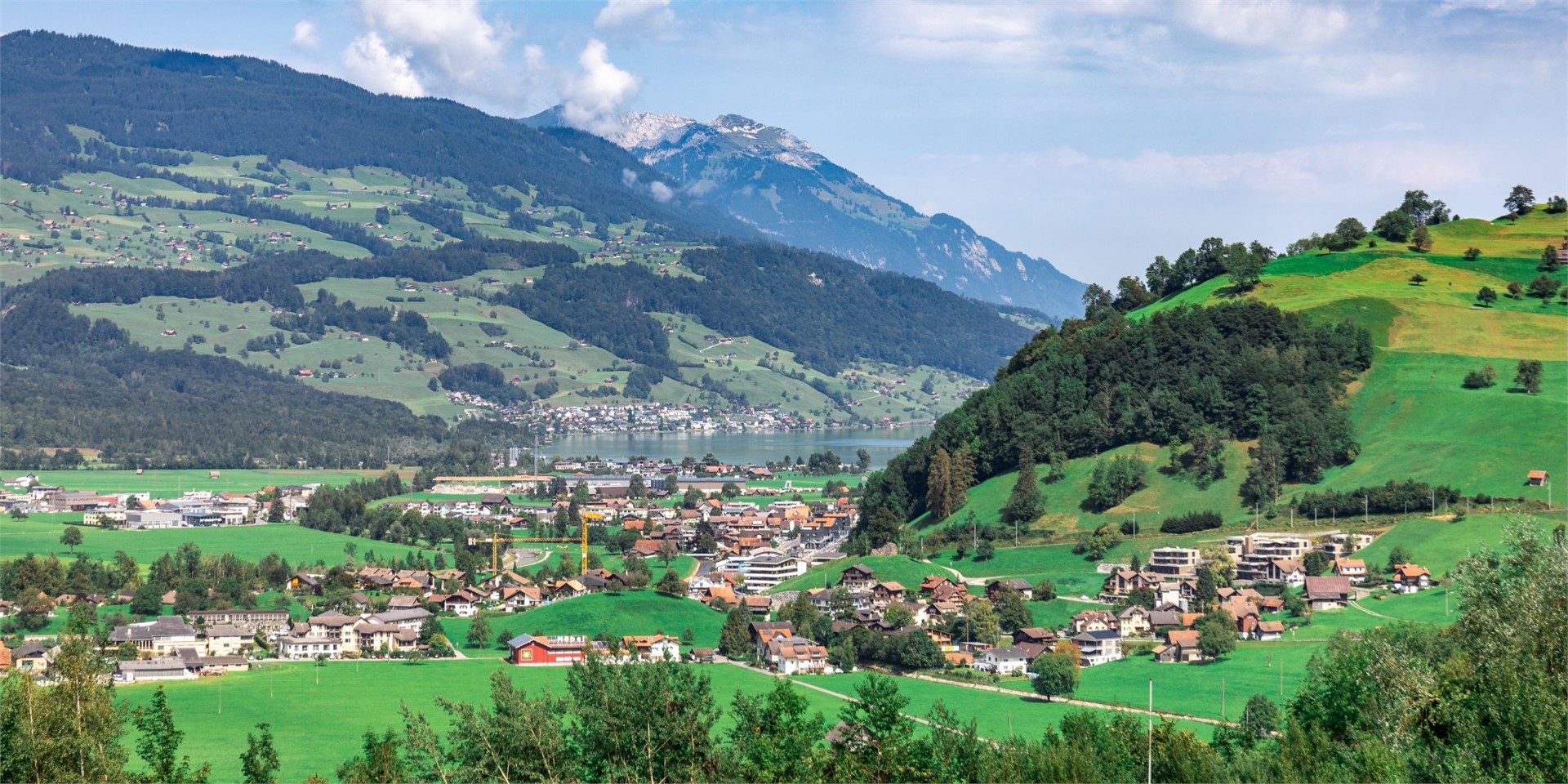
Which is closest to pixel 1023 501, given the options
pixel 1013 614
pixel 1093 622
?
pixel 1013 614

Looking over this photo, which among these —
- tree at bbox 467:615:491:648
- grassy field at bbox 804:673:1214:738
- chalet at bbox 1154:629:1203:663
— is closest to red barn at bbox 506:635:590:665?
tree at bbox 467:615:491:648

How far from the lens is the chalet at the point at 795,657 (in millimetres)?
49344

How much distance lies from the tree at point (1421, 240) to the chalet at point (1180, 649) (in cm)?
5175

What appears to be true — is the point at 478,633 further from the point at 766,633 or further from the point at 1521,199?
the point at 1521,199

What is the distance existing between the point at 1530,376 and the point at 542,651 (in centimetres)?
Result: 4594

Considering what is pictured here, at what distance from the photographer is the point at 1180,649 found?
48406mm

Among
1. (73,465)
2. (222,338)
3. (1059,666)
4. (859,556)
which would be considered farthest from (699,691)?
(222,338)

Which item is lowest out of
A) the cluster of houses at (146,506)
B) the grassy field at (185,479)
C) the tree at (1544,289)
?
the cluster of houses at (146,506)

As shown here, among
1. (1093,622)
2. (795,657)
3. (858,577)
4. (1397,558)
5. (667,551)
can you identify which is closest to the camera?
(795,657)

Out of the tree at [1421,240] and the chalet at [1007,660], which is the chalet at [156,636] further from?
the tree at [1421,240]

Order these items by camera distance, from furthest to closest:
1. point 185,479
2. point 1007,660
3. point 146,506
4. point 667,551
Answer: point 185,479
point 146,506
point 667,551
point 1007,660

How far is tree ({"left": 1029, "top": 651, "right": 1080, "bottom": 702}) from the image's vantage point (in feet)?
144

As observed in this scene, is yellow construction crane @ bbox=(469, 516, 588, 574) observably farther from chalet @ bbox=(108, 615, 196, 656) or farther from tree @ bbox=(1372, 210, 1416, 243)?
tree @ bbox=(1372, 210, 1416, 243)

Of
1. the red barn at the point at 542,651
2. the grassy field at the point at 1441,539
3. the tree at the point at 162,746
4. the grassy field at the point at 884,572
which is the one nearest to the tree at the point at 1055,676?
the red barn at the point at 542,651
